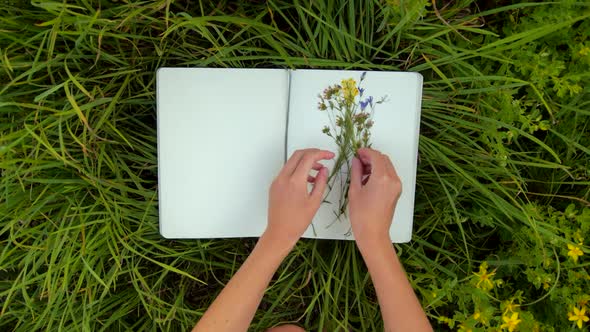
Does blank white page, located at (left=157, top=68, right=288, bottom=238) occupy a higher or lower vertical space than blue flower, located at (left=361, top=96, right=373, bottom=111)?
lower

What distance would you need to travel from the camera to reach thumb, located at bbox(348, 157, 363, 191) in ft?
2.52

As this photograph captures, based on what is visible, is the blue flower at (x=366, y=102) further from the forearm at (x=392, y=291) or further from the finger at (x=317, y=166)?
the forearm at (x=392, y=291)

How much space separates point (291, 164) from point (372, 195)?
0.14 metres

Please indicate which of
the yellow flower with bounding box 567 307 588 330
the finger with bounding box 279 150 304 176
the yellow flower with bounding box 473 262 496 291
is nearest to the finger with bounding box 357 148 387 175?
the finger with bounding box 279 150 304 176

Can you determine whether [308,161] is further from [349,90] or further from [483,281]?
[483,281]

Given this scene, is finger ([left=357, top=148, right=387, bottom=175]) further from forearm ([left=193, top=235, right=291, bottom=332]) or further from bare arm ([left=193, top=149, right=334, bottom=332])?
forearm ([left=193, top=235, right=291, bottom=332])

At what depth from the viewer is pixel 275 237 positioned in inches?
30.3

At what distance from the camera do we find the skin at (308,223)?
0.74 m

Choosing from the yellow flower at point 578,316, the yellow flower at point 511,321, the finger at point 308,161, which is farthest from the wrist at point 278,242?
the yellow flower at point 578,316

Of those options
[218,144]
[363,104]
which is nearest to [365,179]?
[363,104]

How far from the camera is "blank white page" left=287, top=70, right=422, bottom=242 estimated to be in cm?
82

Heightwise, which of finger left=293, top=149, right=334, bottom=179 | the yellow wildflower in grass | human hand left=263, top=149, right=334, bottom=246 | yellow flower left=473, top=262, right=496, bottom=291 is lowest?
yellow flower left=473, top=262, right=496, bottom=291

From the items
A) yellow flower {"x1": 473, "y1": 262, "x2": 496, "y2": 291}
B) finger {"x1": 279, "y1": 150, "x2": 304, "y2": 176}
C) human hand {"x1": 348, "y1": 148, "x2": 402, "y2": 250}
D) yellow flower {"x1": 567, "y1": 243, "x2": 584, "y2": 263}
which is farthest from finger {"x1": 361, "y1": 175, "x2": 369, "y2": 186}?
yellow flower {"x1": 567, "y1": 243, "x2": 584, "y2": 263}

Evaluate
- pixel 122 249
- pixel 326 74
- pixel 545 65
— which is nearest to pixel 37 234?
pixel 122 249
